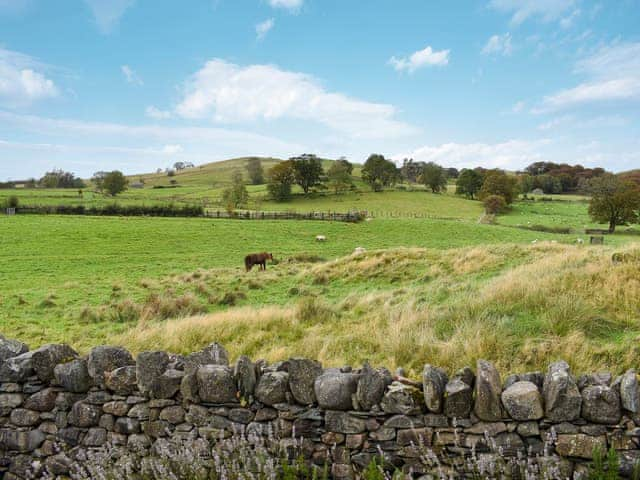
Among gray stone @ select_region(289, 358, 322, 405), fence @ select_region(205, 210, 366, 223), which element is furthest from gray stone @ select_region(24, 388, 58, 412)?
fence @ select_region(205, 210, 366, 223)

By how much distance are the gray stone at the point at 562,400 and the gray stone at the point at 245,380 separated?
304 centimetres

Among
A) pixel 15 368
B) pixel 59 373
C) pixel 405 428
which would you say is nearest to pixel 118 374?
pixel 59 373

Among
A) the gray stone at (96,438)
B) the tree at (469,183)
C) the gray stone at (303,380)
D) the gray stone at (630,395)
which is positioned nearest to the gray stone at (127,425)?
the gray stone at (96,438)

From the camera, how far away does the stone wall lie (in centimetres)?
422

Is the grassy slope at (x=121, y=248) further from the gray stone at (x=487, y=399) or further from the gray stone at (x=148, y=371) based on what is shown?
the gray stone at (x=487, y=399)

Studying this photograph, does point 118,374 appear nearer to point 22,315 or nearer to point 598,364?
point 598,364

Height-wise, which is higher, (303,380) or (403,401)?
(303,380)

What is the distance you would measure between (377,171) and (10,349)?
93.8 m

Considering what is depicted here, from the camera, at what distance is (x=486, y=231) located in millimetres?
46156

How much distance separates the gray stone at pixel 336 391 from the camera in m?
4.69

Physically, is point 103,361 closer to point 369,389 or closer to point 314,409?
point 314,409

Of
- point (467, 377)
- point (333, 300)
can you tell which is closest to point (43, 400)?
point (467, 377)

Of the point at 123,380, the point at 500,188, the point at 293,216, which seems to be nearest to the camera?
the point at 123,380

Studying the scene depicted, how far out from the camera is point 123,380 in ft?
17.6
